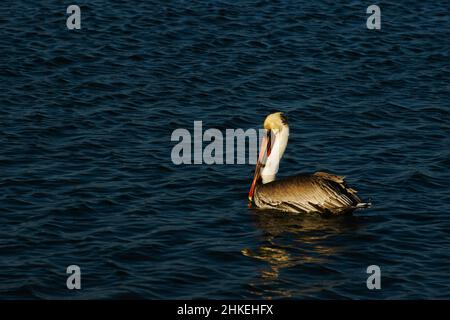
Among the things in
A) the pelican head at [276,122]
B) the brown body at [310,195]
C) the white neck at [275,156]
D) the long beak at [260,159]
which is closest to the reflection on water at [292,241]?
the brown body at [310,195]

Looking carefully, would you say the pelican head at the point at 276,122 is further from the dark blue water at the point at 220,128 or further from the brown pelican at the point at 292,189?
the dark blue water at the point at 220,128

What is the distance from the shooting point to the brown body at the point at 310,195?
1630 cm

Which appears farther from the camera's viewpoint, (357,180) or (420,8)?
(420,8)

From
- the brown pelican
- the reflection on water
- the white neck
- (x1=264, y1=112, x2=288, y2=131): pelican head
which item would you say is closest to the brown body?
the brown pelican

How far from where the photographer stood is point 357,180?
18125mm

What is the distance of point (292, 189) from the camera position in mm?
16734

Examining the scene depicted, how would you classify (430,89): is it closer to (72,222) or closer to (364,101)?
(364,101)

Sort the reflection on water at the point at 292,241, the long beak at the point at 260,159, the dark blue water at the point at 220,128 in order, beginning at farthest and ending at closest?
the long beak at the point at 260,159, the reflection on water at the point at 292,241, the dark blue water at the point at 220,128

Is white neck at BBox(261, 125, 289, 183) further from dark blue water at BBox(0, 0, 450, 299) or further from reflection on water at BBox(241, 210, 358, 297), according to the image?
reflection on water at BBox(241, 210, 358, 297)

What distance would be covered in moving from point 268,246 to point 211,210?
5.85ft

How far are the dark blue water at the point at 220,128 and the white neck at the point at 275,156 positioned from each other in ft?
2.06

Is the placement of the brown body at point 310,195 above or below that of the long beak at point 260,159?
below
